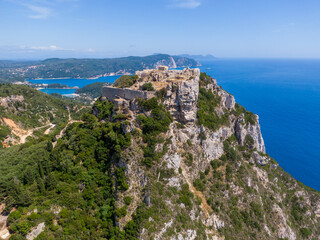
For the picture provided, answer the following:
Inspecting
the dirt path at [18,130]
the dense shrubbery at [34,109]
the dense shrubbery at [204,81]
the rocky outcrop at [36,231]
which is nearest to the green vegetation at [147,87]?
the dense shrubbery at [204,81]

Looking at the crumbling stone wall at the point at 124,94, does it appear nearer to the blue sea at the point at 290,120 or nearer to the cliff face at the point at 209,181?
the cliff face at the point at 209,181

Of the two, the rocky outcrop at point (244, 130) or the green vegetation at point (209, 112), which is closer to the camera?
the green vegetation at point (209, 112)

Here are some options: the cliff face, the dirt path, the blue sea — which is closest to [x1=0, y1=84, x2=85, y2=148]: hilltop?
the dirt path

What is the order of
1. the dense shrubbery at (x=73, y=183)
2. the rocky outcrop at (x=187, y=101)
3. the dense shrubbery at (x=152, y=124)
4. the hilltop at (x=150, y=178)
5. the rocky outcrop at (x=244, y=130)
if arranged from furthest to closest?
1. the rocky outcrop at (x=244, y=130)
2. the rocky outcrop at (x=187, y=101)
3. the dense shrubbery at (x=152, y=124)
4. the hilltop at (x=150, y=178)
5. the dense shrubbery at (x=73, y=183)

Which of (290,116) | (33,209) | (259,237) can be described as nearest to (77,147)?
(33,209)

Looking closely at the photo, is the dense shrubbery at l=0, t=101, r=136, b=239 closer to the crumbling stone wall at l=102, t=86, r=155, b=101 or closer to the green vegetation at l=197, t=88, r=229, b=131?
the crumbling stone wall at l=102, t=86, r=155, b=101

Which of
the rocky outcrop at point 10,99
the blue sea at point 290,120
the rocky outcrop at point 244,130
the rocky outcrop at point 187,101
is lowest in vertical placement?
the blue sea at point 290,120

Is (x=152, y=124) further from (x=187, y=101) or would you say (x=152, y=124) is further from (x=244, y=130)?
(x=244, y=130)
